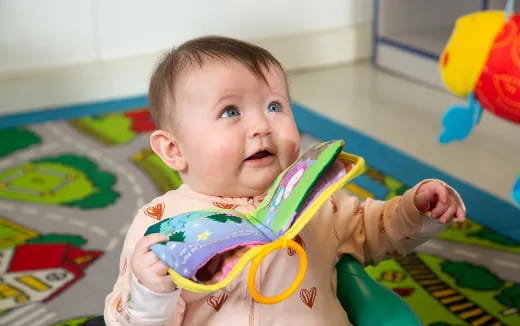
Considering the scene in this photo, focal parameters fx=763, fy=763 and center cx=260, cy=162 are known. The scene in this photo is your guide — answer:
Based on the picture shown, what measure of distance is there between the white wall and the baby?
1151mm

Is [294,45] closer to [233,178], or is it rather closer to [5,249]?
[5,249]

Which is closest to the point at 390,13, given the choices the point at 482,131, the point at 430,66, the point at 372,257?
the point at 430,66

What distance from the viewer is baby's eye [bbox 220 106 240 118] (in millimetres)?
738

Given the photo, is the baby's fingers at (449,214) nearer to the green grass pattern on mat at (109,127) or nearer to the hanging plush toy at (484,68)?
the hanging plush toy at (484,68)

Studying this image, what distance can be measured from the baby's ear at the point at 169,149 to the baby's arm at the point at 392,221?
0.59 feet

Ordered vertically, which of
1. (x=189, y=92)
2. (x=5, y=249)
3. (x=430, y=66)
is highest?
(x=189, y=92)

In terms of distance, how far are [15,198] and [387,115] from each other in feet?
2.86

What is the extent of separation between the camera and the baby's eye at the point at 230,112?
0.74 meters

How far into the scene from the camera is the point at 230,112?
0.74 meters

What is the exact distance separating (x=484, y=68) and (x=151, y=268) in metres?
0.56

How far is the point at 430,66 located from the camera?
1997 mm

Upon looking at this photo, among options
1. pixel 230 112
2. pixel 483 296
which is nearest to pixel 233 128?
pixel 230 112

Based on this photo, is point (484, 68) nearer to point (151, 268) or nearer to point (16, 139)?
point (151, 268)

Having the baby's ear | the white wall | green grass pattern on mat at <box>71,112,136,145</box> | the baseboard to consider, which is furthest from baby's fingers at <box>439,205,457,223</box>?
the white wall
